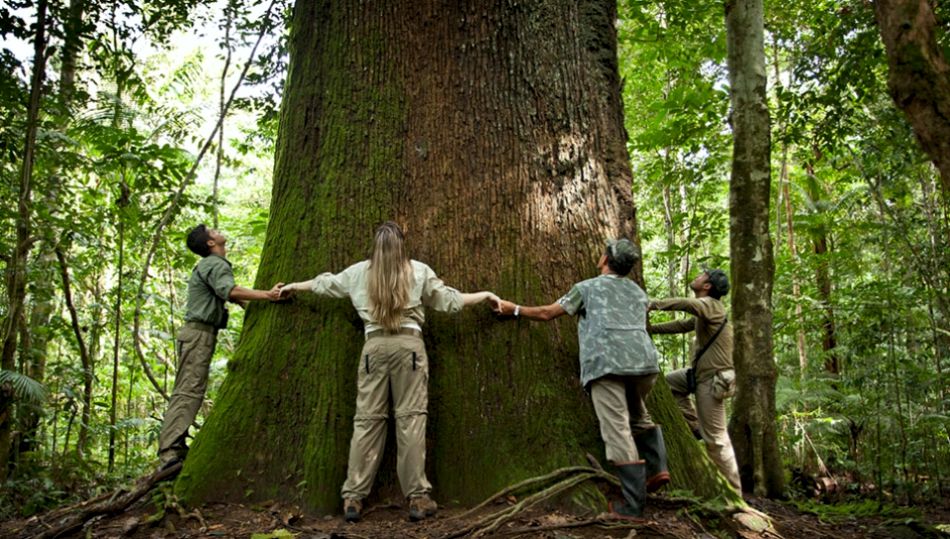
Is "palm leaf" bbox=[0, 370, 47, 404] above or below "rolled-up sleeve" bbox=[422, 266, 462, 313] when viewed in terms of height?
below

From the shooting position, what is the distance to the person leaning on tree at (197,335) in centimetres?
538

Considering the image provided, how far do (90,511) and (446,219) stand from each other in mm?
3152

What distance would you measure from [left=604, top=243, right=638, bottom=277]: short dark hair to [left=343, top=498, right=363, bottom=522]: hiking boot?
7.90 ft

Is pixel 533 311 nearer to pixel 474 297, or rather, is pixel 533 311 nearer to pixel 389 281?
pixel 474 297

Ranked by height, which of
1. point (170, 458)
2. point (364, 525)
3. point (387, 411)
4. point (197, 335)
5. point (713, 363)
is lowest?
point (364, 525)

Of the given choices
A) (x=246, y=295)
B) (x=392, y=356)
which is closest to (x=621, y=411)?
(x=392, y=356)

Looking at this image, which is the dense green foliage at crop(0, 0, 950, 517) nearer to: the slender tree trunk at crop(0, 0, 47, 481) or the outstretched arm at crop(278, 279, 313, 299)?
A: the slender tree trunk at crop(0, 0, 47, 481)

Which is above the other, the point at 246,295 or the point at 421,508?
the point at 246,295

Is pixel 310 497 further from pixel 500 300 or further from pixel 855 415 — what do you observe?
pixel 855 415

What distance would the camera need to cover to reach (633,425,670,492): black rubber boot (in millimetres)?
4473

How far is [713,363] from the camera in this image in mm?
6840

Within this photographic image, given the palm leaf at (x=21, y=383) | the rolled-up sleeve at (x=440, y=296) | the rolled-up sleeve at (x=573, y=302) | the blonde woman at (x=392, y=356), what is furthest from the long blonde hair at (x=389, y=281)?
the palm leaf at (x=21, y=383)

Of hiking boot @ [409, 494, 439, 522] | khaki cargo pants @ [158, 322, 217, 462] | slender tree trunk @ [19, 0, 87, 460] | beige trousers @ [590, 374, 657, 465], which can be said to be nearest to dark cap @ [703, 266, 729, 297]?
beige trousers @ [590, 374, 657, 465]

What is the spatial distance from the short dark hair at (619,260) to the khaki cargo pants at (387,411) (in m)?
1.51
